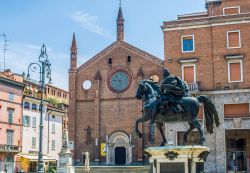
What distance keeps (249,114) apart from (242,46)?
6.60 meters

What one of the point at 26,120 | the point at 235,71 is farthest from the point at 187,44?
the point at 26,120

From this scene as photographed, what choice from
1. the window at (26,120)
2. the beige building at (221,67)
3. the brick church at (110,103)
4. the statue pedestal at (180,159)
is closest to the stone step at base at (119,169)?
the beige building at (221,67)

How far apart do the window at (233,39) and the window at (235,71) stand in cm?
153

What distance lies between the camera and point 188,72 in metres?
41.0

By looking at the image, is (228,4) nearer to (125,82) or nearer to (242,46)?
(242,46)

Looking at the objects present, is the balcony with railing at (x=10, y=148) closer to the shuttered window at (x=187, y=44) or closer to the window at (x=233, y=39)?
the shuttered window at (x=187, y=44)

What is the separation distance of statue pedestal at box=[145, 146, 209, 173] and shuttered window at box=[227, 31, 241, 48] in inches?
1124

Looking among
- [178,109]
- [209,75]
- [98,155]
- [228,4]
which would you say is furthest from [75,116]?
[178,109]

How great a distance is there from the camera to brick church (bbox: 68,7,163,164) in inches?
1998

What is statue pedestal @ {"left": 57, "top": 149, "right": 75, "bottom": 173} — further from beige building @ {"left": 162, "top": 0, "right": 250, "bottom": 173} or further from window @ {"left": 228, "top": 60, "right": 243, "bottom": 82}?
window @ {"left": 228, "top": 60, "right": 243, "bottom": 82}

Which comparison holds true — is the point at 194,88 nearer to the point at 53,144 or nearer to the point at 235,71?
the point at 235,71

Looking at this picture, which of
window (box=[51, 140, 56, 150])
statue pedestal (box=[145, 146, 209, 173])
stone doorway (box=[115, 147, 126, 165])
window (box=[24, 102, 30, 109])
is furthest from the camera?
window (box=[51, 140, 56, 150])

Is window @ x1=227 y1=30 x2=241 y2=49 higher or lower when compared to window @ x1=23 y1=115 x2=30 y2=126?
higher

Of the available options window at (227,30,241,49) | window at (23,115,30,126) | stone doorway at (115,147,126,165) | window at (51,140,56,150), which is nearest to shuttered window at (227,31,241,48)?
window at (227,30,241,49)
